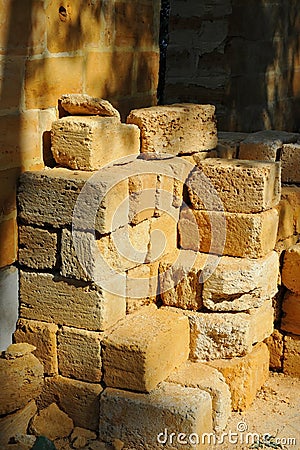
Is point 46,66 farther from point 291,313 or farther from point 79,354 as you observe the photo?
point 291,313

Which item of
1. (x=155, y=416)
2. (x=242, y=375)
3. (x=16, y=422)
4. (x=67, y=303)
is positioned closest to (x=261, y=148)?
(x=242, y=375)

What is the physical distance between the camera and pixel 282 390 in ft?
17.6

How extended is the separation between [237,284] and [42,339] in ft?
4.15

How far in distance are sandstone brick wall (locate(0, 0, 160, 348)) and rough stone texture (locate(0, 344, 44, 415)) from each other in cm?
59

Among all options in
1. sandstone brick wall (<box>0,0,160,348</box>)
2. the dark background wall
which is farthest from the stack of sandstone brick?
the dark background wall

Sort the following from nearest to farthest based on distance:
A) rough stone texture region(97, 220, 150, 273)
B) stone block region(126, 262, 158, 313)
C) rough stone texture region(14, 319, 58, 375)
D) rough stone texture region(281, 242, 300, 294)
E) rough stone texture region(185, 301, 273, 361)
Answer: rough stone texture region(97, 220, 150, 273) → rough stone texture region(14, 319, 58, 375) → stone block region(126, 262, 158, 313) → rough stone texture region(185, 301, 273, 361) → rough stone texture region(281, 242, 300, 294)

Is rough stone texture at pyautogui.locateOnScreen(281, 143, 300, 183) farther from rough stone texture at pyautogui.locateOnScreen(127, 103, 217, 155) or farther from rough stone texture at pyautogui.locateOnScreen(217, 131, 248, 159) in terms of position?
rough stone texture at pyautogui.locateOnScreen(127, 103, 217, 155)

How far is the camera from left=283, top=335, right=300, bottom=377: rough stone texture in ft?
18.1

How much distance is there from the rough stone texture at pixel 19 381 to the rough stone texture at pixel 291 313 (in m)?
1.90

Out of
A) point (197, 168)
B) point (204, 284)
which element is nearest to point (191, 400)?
point (204, 284)

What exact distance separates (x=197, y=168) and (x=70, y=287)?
3.85 ft

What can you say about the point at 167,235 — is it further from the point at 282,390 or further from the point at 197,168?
the point at 282,390

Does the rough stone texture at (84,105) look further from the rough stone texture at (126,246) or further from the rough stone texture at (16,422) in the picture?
the rough stone texture at (16,422)

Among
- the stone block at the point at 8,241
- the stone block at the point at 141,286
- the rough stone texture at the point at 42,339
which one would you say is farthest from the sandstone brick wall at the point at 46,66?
the stone block at the point at 141,286
